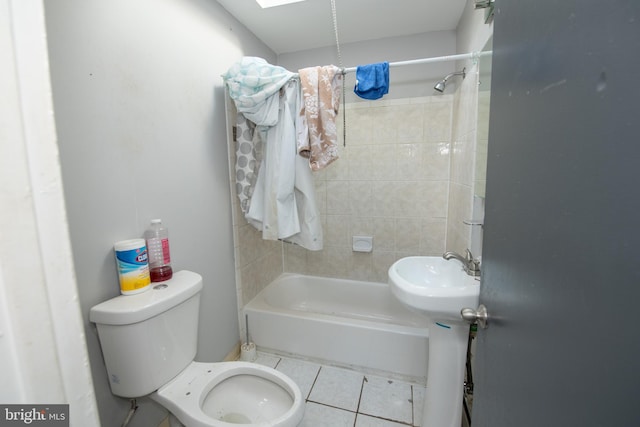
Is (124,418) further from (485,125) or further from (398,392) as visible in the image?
(485,125)

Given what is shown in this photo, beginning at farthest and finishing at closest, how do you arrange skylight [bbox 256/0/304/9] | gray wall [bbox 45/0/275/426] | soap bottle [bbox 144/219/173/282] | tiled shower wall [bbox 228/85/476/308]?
tiled shower wall [bbox 228/85/476/308] → skylight [bbox 256/0/304/9] → soap bottle [bbox 144/219/173/282] → gray wall [bbox 45/0/275/426]

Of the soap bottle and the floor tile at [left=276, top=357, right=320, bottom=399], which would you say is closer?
the soap bottle

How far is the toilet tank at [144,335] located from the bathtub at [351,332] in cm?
75

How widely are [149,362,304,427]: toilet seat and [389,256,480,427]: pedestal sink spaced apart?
587 mm

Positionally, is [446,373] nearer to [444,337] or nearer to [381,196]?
[444,337]

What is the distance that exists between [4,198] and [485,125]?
1.47 metres

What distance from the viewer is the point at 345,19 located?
1771mm

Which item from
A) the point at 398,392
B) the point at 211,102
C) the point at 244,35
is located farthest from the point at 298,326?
the point at 244,35

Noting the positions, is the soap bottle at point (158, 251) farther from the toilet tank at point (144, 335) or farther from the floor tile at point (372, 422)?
the floor tile at point (372, 422)

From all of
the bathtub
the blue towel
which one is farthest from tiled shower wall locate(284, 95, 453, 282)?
the blue towel

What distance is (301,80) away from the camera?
57.4 inches

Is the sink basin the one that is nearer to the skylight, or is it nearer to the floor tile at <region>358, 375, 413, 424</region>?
the floor tile at <region>358, 375, 413, 424</region>

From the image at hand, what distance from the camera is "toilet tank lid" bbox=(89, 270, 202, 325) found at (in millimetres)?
930

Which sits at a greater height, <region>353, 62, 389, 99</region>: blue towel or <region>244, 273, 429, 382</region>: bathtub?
<region>353, 62, 389, 99</region>: blue towel
